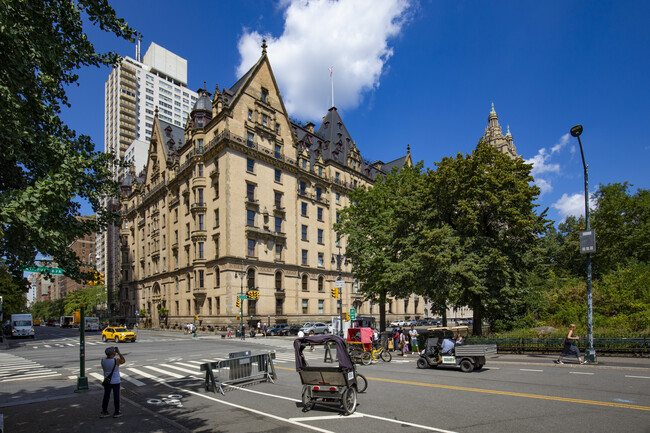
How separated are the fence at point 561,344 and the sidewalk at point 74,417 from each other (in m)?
20.6

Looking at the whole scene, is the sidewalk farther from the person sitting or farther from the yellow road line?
the person sitting

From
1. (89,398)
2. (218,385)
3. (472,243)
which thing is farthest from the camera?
(472,243)

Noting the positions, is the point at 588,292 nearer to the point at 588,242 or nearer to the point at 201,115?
the point at 588,242

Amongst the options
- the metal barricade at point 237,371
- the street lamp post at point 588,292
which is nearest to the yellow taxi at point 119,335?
the metal barricade at point 237,371

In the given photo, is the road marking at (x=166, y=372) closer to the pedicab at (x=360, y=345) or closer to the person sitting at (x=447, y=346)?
the pedicab at (x=360, y=345)

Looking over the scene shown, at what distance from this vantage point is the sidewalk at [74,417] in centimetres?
884

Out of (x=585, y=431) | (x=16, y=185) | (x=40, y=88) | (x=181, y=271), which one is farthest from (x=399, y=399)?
(x=181, y=271)

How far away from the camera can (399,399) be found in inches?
448

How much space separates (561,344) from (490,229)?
8.05 meters

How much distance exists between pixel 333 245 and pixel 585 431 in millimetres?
57419

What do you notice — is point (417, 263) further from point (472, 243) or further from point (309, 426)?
point (309, 426)

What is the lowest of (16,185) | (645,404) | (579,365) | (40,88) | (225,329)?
(225,329)

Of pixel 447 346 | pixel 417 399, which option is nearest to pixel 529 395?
pixel 417 399

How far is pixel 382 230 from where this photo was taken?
35.8 m
